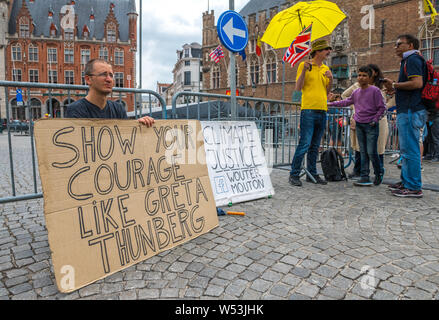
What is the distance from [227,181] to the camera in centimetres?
420

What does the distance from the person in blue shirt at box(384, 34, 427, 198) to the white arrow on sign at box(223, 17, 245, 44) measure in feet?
7.28

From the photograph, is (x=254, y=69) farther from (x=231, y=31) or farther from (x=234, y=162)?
(x=234, y=162)

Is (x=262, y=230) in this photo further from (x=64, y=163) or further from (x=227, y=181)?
(x=64, y=163)

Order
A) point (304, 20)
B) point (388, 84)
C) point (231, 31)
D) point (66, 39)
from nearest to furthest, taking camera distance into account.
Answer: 1. point (231, 31)
2. point (388, 84)
3. point (304, 20)
4. point (66, 39)

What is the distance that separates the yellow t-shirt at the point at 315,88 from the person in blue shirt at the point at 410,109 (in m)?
0.91

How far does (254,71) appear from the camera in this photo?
133 feet

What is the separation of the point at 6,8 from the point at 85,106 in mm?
60791

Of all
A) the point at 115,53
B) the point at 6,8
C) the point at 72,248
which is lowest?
the point at 72,248

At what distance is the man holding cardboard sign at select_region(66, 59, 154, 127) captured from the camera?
2990mm

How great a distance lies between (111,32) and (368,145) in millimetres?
56358

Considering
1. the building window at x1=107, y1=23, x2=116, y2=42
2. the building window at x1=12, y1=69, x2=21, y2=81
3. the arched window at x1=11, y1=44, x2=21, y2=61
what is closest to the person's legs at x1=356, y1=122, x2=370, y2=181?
the building window at x1=107, y1=23, x2=116, y2=42

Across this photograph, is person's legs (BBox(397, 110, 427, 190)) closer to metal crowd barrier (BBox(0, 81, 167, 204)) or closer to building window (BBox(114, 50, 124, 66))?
metal crowd barrier (BBox(0, 81, 167, 204))

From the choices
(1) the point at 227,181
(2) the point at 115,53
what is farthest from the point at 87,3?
(1) the point at 227,181

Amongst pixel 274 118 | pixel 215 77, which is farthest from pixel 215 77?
pixel 274 118
